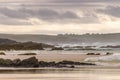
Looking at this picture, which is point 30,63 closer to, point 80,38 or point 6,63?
point 6,63

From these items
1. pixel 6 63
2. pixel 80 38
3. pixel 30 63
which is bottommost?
pixel 30 63

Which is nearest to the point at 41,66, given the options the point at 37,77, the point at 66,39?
the point at 37,77

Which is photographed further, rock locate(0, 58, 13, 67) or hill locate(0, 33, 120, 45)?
hill locate(0, 33, 120, 45)

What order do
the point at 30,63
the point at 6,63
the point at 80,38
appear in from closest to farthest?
the point at 30,63 < the point at 6,63 < the point at 80,38

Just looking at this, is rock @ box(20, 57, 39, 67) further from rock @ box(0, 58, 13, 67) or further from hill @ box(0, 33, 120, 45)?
hill @ box(0, 33, 120, 45)

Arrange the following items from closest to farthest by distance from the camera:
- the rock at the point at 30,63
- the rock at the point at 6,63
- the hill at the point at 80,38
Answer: the rock at the point at 30,63 < the rock at the point at 6,63 < the hill at the point at 80,38

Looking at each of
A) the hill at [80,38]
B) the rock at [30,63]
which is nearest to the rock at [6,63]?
the rock at [30,63]

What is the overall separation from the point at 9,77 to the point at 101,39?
13093 centimetres

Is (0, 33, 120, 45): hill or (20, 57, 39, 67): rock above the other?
(0, 33, 120, 45): hill

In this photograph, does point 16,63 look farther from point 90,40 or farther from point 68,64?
point 90,40

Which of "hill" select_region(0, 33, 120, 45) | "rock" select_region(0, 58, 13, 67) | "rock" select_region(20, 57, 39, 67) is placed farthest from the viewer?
"hill" select_region(0, 33, 120, 45)

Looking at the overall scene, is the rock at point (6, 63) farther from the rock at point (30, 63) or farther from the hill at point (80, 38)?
the hill at point (80, 38)

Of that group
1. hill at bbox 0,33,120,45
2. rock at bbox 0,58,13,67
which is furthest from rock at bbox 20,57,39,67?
hill at bbox 0,33,120,45

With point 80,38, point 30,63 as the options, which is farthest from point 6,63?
point 80,38
